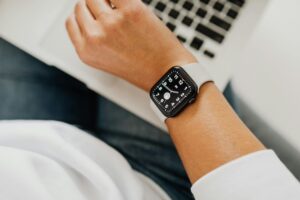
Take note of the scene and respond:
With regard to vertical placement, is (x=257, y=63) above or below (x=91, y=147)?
above

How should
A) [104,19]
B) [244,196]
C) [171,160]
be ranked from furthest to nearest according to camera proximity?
1. [171,160]
2. [104,19]
3. [244,196]

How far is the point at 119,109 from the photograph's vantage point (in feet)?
2.43

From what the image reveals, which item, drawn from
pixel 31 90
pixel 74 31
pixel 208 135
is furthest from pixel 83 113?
pixel 208 135

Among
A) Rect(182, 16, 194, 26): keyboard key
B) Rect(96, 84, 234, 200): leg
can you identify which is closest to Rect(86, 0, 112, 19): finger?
Rect(182, 16, 194, 26): keyboard key

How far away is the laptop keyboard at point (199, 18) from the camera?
1.92 ft

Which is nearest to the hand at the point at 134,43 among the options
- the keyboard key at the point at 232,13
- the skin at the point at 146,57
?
the skin at the point at 146,57

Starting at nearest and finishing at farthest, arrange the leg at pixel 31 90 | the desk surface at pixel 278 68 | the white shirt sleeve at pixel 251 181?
the white shirt sleeve at pixel 251 181
the desk surface at pixel 278 68
the leg at pixel 31 90

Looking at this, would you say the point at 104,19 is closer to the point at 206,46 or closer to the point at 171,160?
the point at 206,46

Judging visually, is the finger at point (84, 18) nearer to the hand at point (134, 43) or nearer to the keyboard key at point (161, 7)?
the hand at point (134, 43)

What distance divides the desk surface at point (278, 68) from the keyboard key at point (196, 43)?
0.06 meters

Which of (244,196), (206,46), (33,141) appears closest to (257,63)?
(206,46)

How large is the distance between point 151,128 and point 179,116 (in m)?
0.22

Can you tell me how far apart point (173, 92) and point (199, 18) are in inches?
Answer: 5.5

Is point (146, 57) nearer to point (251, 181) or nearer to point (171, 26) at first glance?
point (171, 26)
